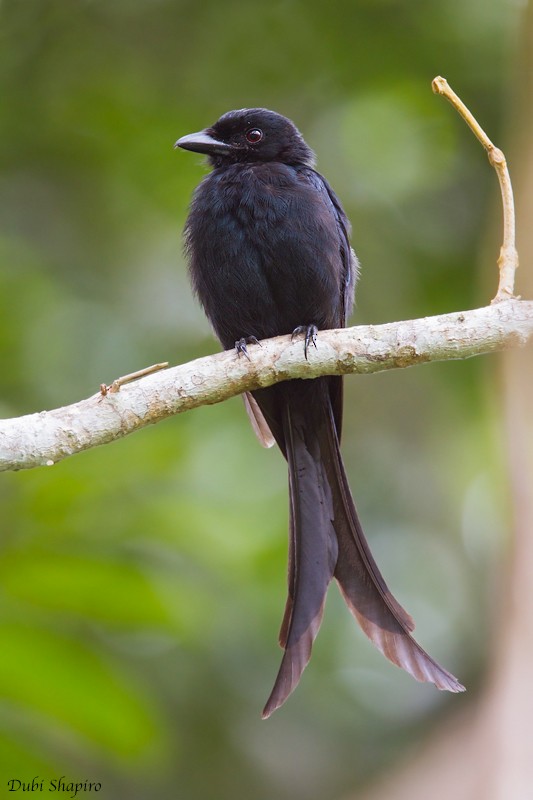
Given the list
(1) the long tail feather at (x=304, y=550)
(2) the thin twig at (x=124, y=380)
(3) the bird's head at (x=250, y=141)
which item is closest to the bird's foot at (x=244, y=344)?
(2) the thin twig at (x=124, y=380)

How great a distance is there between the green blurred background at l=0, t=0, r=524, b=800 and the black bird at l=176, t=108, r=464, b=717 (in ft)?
3.10

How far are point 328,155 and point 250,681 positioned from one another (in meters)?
2.82

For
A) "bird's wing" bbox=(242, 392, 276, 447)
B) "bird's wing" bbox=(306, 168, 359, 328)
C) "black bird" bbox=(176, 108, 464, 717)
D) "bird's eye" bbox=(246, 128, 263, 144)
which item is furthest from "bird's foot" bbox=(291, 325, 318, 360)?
"bird's eye" bbox=(246, 128, 263, 144)

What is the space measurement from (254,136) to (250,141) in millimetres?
24

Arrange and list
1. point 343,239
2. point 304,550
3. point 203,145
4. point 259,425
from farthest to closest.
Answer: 1. point 259,425
2. point 203,145
3. point 343,239
4. point 304,550

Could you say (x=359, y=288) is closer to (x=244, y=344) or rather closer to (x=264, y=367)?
(x=244, y=344)

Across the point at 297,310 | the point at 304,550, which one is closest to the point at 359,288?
the point at 297,310

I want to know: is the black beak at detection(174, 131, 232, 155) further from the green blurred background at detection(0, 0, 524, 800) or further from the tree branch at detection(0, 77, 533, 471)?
the green blurred background at detection(0, 0, 524, 800)

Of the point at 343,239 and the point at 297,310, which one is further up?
the point at 343,239

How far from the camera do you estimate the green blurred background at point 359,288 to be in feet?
16.9

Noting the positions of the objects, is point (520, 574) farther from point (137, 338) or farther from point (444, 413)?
point (137, 338)

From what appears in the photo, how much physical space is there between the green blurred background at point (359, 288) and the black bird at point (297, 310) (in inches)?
37.2

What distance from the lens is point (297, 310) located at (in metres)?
3.63

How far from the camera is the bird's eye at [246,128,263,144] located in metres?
4.03
